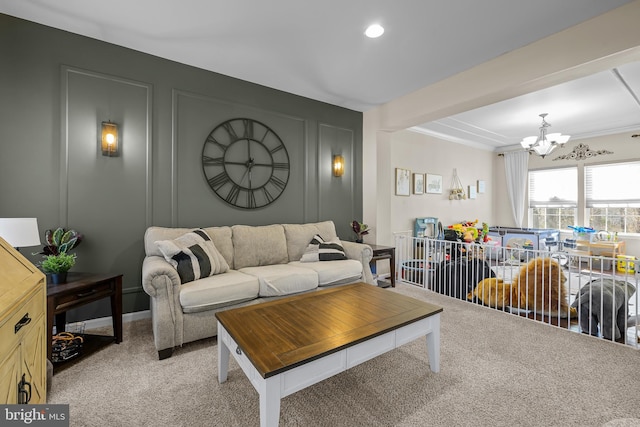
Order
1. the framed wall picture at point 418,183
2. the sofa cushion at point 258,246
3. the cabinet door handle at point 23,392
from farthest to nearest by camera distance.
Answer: the framed wall picture at point 418,183
the sofa cushion at point 258,246
the cabinet door handle at point 23,392

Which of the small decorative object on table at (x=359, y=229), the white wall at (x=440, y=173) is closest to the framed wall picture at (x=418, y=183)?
the white wall at (x=440, y=173)

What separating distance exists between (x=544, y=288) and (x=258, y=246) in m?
2.97

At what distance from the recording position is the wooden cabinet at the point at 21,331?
0.91 meters

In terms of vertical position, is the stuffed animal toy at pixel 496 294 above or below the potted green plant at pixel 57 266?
below

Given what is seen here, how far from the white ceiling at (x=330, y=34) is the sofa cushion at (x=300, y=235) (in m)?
1.81

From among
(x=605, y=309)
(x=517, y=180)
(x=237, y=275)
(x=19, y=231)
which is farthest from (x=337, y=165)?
(x=517, y=180)

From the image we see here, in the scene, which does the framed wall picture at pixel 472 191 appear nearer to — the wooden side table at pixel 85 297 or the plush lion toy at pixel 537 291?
the plush lion toy at pixel 537 291

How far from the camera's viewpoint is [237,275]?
2.62m

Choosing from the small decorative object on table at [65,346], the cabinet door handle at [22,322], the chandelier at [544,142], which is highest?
the chandelier at [544,142]

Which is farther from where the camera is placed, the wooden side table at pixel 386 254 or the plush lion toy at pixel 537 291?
the wooden side table at pixel 386 254

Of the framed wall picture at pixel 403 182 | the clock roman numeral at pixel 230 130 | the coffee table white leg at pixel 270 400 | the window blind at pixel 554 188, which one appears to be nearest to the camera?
the coffee table white leg at pixel 270 400

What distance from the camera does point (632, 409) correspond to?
5.20ft

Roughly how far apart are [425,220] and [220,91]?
451cm

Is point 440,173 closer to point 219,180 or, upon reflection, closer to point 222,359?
point 219,180
